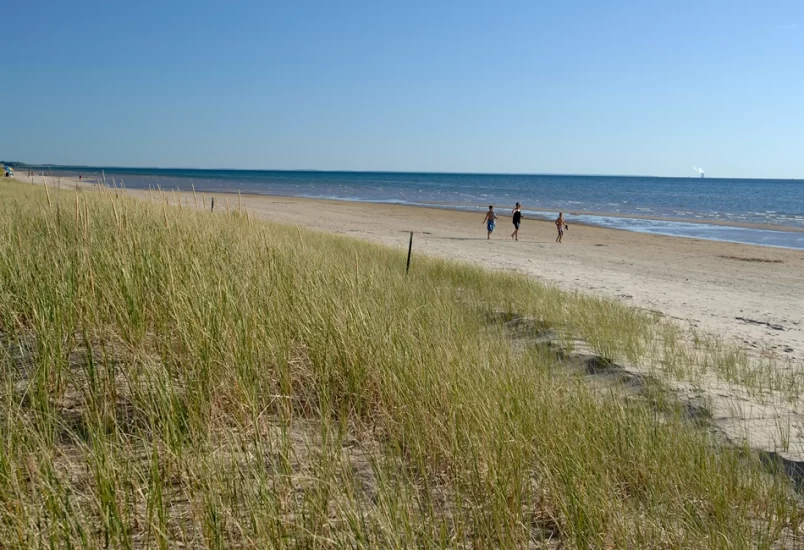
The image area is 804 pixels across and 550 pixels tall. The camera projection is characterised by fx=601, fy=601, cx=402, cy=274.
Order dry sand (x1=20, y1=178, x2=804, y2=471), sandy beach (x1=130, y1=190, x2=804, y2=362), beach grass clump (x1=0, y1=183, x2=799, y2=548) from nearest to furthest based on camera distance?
beach grass clump (x1=0, y1=183, x2=799, y2=548) → dry sand (x1=20, y1=178, x2=804, y2=471) → sandy beach (x1=130, y1=190, x2=804, y2=362)

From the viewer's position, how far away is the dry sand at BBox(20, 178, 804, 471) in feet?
16.4

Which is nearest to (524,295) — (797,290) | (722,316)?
(722,316)

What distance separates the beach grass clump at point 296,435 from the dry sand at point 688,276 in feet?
3.37

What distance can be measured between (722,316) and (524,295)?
4.45 meters

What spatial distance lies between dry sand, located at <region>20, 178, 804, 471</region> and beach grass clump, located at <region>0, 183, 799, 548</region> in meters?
1.03

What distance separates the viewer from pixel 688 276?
52.6 ft

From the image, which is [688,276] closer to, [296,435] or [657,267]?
[657,267]

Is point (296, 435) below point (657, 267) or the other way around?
the other way around

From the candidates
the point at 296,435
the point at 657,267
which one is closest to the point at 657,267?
the point at 657,267

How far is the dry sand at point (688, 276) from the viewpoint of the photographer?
5.00 m

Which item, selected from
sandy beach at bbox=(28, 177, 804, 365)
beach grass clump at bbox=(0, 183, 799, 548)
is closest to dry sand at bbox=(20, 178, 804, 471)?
sandy beach at bbox=(28, 177, 804, 365)

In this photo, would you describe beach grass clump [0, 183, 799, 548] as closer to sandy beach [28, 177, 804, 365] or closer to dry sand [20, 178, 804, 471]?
dry sand [20, 178, 804, 471]

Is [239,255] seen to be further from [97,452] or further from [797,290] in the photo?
[797,290]

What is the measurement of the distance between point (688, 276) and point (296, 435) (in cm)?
1534
